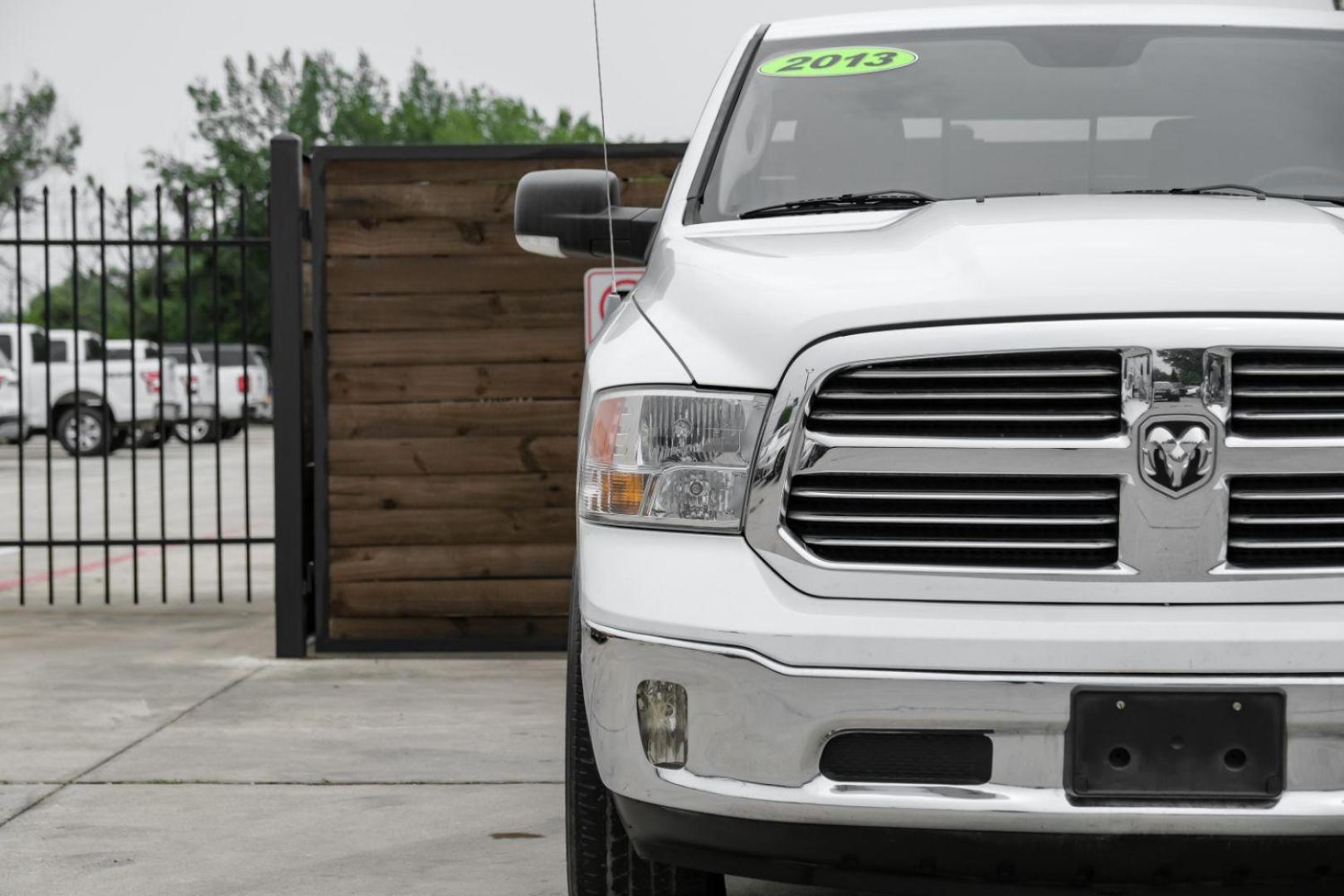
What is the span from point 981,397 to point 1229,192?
1.30m

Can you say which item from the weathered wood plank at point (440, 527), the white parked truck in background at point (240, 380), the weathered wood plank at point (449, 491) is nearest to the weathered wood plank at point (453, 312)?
the weathered wood plank at point (449, 491)

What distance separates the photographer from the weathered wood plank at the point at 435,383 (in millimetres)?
7496

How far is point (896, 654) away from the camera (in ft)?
8.69

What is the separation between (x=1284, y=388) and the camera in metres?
2.70

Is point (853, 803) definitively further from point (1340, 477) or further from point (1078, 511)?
point (1340, 477)

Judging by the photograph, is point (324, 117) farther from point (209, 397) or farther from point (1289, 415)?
point (1289, 415)

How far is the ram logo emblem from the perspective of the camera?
8.77ft

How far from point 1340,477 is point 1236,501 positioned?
6.9 inches

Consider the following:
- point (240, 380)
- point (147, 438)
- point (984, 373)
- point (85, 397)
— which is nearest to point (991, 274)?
point (984, 373)

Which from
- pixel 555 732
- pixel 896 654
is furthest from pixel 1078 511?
pixel 555 732

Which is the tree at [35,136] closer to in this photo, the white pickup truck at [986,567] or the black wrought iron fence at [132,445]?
the black wrought iron fence at [132,445]

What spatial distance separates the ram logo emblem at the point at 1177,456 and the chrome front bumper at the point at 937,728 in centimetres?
31

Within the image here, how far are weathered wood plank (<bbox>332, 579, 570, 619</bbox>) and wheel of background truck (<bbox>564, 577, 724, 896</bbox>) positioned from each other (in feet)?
14.2

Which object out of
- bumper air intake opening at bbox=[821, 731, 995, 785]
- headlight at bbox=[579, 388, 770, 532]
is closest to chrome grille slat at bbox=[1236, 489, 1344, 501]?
bumper air intake opening at bbox=[821, 731, 995, 785]
